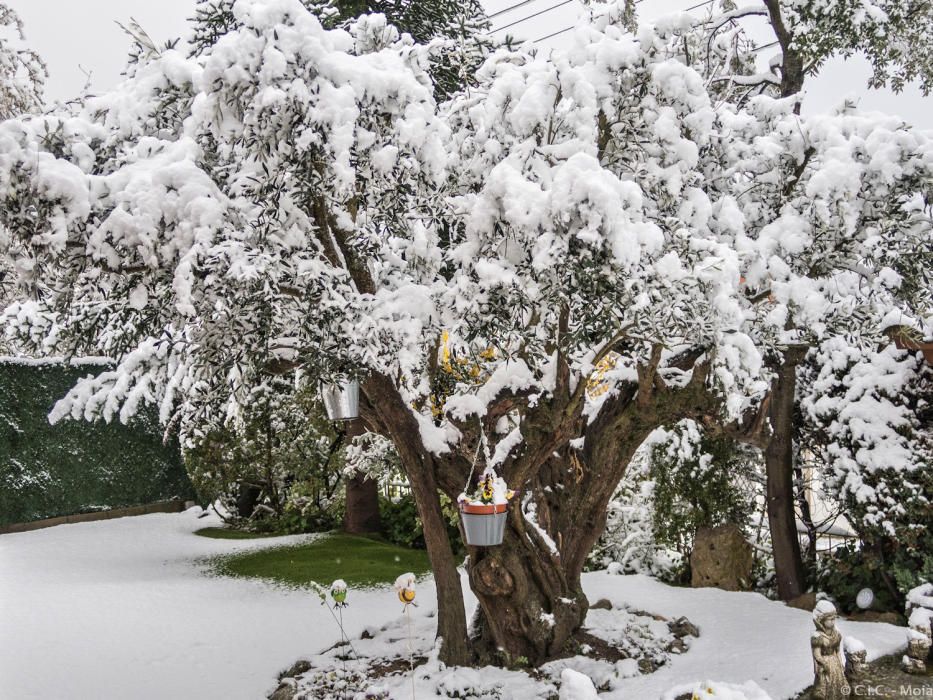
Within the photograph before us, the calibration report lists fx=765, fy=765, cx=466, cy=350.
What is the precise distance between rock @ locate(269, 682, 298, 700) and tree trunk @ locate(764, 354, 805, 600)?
4.27m

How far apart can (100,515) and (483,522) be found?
822cm

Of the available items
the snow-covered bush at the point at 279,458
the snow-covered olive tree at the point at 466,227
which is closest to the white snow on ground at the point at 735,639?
the snow-covered olive tree at the point at 466,227

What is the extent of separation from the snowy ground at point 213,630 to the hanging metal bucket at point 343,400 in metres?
1.88

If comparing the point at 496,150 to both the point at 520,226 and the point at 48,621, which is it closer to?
the point at 520,226

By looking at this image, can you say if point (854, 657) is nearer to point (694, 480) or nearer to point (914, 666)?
point (914, 666)

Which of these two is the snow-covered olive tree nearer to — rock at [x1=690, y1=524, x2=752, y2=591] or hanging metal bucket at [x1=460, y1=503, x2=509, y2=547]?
hanging metal bucket at [x1=460, y1=503, x2=509, y2=547]

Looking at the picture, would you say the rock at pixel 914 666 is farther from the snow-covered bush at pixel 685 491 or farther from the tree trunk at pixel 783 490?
the snow-covered bush at pixel 685 491

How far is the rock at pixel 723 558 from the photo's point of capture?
725 centimetres

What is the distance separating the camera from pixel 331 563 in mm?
8508

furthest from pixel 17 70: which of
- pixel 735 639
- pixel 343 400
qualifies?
pixel 735 639

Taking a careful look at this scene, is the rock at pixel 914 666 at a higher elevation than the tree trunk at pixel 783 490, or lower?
lower

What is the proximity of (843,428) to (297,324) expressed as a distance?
4737 mm

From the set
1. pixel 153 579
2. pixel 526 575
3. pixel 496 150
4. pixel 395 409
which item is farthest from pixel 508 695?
pixel 153 579

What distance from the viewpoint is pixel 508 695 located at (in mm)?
4852
